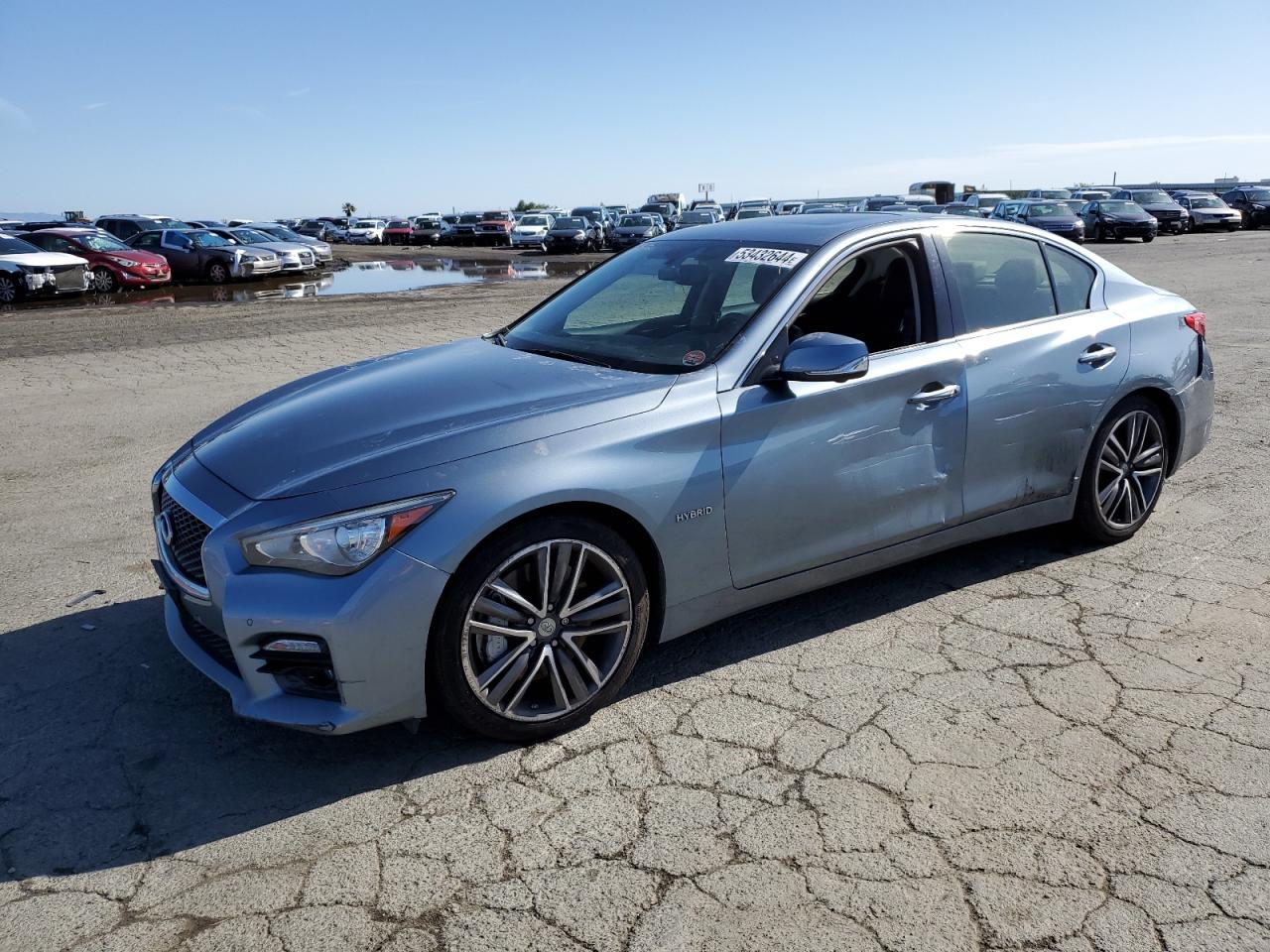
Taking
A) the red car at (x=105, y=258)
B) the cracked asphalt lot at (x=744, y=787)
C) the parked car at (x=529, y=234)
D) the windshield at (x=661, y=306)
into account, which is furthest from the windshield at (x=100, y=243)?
the windshield at (x=661, y=306)

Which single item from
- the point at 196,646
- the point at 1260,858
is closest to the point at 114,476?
the point at 196,646

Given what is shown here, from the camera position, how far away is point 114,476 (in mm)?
6555

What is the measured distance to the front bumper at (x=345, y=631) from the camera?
3.01 m

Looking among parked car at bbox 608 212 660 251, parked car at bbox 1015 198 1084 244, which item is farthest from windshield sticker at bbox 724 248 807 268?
parked car at bbox 608 212 660 251

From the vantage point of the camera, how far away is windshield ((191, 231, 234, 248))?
26500 millimetres

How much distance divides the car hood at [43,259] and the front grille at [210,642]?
20.7 m

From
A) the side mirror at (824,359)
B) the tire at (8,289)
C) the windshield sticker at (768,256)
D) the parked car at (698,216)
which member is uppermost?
the parked car at (698,216)

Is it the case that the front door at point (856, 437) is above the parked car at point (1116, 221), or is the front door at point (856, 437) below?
below

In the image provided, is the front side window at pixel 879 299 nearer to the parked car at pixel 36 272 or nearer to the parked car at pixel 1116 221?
the parked car at pixel 36 272

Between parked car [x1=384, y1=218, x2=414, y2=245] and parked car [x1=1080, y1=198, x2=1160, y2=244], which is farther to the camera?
parked car [x1=384, y1=218, x2=414, y2=245]

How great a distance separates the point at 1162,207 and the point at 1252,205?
7759 millimetres

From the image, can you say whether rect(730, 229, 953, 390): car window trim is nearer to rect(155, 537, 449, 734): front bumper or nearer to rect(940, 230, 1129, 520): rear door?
rect(940, 230, 1129, 520): rear door

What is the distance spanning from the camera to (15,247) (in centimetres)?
2145

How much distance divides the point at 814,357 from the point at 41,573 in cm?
376
